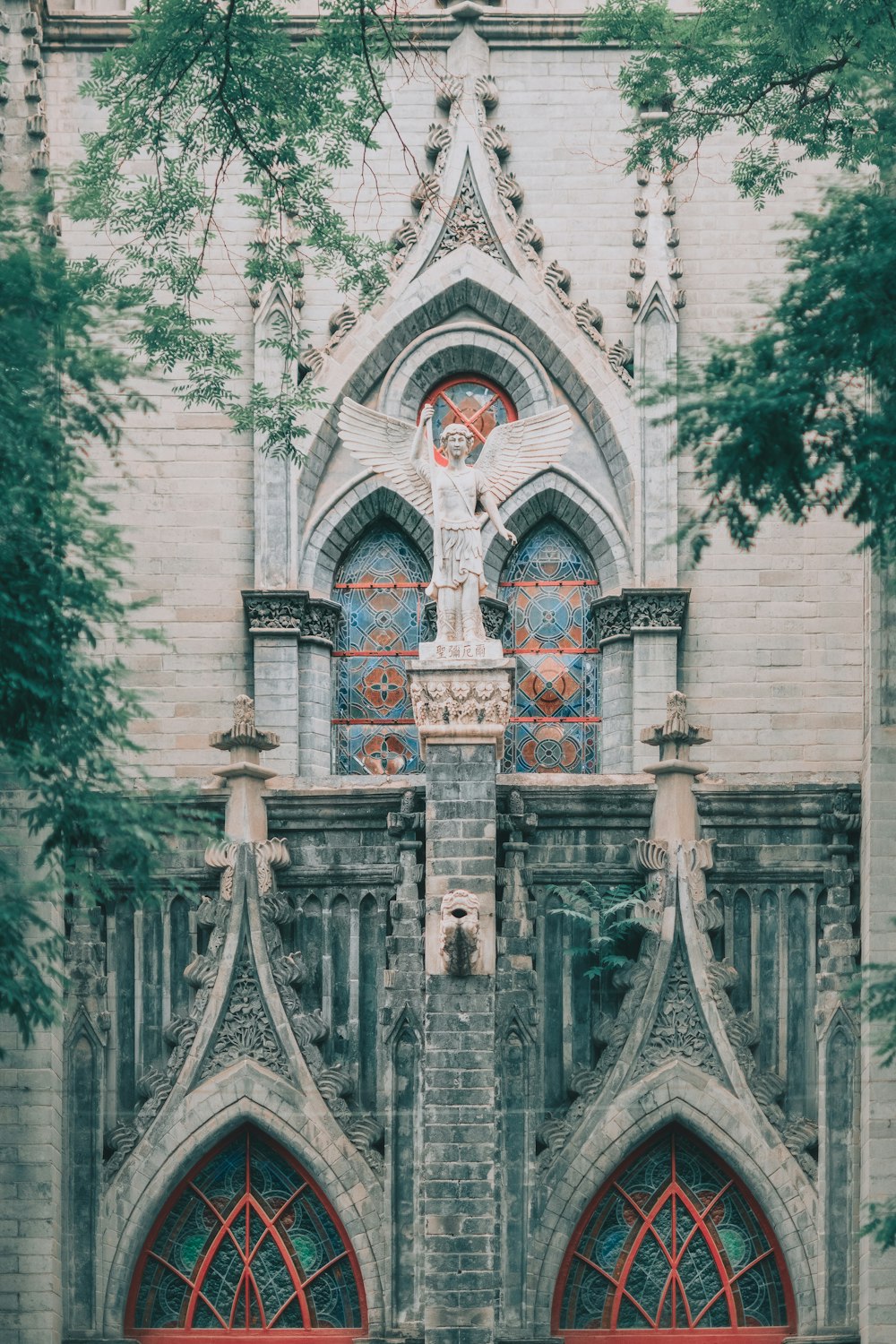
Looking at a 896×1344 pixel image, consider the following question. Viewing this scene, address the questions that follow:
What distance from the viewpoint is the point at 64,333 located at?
29141 millimetres

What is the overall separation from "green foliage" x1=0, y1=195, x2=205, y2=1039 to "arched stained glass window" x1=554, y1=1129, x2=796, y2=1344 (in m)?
5.28

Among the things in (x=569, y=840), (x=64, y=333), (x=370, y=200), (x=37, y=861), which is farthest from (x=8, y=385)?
(x=370, y=200)

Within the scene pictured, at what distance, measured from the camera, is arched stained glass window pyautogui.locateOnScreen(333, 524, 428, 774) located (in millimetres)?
36156

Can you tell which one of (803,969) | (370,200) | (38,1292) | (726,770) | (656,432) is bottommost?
(38,1292)

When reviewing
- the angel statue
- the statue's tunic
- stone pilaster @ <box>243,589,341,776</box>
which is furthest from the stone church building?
stone pilaster @ <box>243,589,341,776</box>

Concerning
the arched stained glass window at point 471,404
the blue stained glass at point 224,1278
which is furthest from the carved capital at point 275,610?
the blue stained glass at point 224,1278

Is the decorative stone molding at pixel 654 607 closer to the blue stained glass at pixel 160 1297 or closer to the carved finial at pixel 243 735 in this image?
the carved finial at pixel 243 735

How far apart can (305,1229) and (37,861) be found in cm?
475

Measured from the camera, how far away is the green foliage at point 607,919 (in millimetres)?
31312

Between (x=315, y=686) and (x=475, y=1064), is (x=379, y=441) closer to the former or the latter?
→ (x=315, y=686)

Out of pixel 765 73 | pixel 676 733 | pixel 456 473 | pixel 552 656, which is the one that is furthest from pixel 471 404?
pixel 676 733

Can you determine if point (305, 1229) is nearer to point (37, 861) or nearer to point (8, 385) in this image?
point (37, 861)

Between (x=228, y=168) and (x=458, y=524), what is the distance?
6.68 m

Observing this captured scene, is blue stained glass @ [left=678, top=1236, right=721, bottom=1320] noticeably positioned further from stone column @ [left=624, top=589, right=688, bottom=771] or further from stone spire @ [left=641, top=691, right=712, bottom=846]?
stone column @ [left=624, top=589, right=688, bottom=771]
